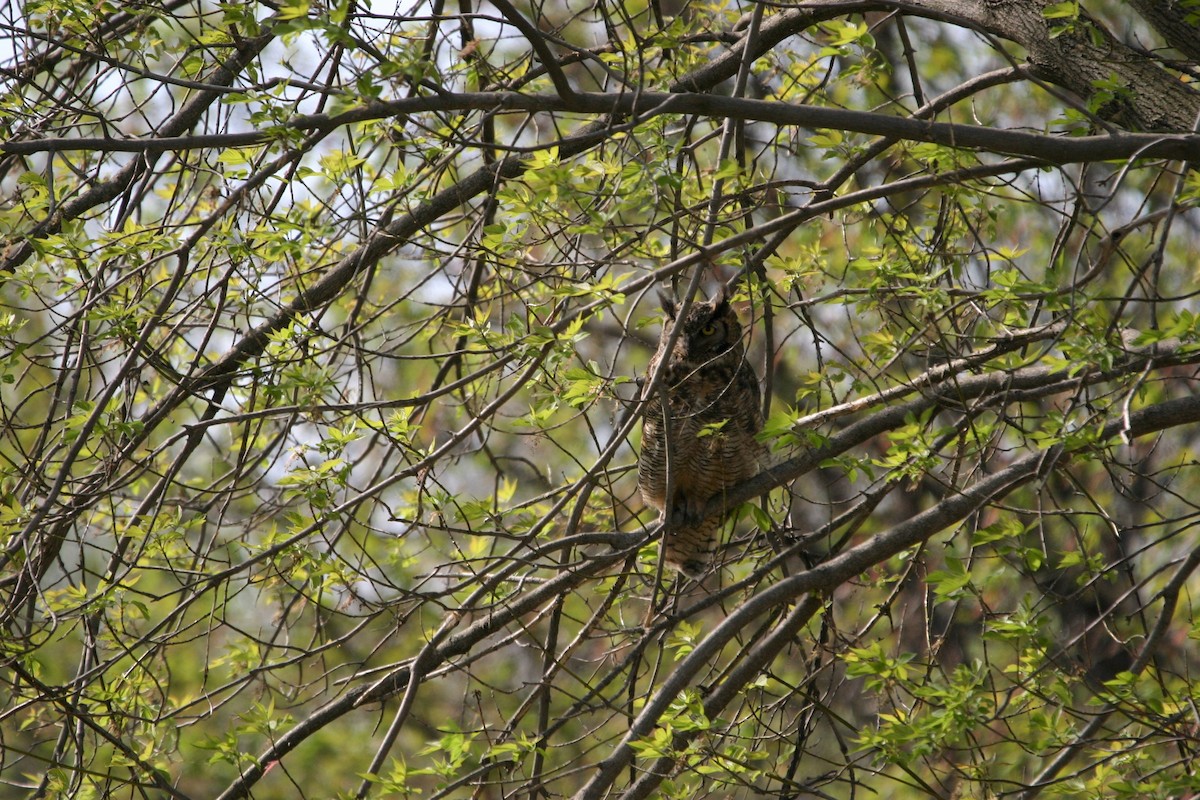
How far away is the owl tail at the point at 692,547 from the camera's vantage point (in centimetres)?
462

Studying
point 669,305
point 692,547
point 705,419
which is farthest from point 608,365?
point 692,547

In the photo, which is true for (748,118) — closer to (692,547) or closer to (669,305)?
(669,305)

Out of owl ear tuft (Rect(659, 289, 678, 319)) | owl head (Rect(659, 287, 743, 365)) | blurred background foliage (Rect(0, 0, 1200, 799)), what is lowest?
blurred background foliage (Rect(0, 0, 1200, 799))

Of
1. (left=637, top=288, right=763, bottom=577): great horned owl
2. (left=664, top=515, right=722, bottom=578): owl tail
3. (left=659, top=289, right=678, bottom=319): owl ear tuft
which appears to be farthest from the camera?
(left=664, top=515, right=722, bottom=578): owl tail

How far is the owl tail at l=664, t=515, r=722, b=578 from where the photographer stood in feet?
15.2

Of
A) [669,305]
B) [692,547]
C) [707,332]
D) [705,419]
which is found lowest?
[692,547]

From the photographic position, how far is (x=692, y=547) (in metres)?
4.69

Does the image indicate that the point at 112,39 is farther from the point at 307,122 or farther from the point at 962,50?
the point at 962,50

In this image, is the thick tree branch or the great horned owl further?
the great horned owl

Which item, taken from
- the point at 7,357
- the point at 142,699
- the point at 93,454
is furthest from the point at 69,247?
the point at 142,699

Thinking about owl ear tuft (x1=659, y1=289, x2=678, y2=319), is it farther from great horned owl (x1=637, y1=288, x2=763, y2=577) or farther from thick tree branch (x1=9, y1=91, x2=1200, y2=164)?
thick tree branch (x1=9, y1=91, x2=1200, y2=164)

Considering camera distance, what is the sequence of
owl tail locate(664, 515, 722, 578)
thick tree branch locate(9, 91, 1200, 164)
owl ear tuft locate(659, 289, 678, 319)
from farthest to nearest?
owl tail locate(664, 515, 722, 578)
owl ear tuft locate(659, 289, 678, 319)
thick tree branch locate(9, 91, 1200, 164)

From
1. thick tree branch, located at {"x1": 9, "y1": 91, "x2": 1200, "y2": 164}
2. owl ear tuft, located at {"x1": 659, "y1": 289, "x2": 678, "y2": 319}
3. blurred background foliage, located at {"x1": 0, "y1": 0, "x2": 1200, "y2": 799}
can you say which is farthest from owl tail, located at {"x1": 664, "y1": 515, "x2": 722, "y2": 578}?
thick tree branch, located at {"x1": 9, "y1": 91, "x2": 1200, "y2": 164}

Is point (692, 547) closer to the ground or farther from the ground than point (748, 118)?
farther from the ground
